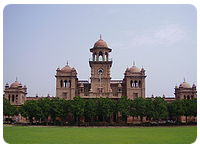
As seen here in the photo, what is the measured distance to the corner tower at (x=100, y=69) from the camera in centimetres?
5444

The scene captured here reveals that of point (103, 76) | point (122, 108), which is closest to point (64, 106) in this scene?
point (122, 108)

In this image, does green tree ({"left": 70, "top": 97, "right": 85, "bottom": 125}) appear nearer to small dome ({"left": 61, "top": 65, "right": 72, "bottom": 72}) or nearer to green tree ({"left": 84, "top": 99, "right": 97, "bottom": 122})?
green tree ({"left": 84, "top": 99, "right": 97, "bottom": 122})

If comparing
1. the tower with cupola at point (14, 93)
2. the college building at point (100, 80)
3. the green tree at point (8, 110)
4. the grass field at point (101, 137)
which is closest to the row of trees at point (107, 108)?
the green tree at point (8, 110)

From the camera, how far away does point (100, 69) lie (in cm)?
5491

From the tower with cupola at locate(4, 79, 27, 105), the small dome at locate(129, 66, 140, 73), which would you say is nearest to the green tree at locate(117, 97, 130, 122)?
the small dome at locate(129, 66, 140, 73)

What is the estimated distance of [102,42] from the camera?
5528 cm

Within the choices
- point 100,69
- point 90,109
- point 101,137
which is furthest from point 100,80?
point 101,137

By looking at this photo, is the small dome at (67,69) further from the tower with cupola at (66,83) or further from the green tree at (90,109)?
the green tree at (90,109)

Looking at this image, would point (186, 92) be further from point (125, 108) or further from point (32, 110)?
point (32, 110)
